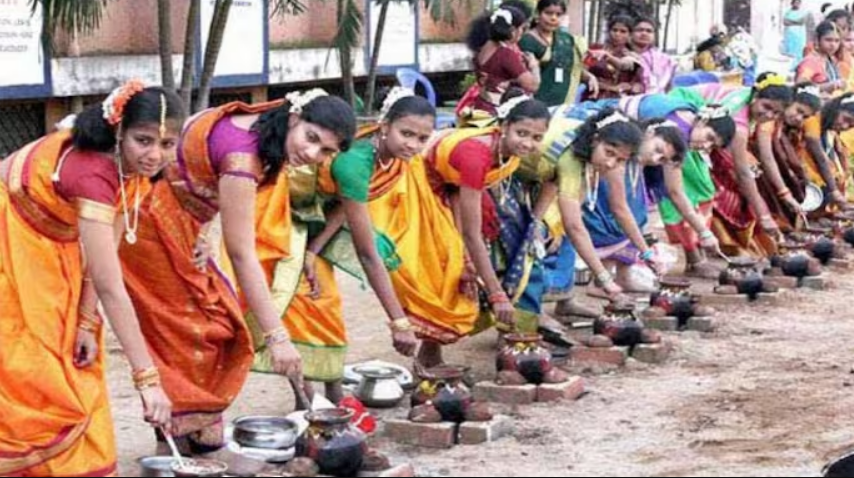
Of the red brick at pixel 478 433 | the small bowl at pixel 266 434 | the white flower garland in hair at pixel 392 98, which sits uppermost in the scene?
the white flower garland in hair at pixel 392 98

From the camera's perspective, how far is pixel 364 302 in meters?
8.32

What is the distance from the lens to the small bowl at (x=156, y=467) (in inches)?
159

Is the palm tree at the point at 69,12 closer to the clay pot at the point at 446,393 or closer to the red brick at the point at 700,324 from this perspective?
the red brick at the point at 700,324

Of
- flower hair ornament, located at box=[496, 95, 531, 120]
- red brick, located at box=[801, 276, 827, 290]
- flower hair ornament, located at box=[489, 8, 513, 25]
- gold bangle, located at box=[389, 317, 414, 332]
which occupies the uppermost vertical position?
flower hair ornament, located at box=[489, 8, 513, 25]

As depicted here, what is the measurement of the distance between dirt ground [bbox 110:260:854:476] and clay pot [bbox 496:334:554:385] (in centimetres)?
15

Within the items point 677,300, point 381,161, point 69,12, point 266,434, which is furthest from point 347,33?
point 266,434

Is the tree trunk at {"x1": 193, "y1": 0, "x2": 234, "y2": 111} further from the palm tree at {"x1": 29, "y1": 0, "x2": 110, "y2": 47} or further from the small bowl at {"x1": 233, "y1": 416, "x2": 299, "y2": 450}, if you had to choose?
the small bowl at {"x1": 233, "y1": 416, "x2": 299, "y2": 450}

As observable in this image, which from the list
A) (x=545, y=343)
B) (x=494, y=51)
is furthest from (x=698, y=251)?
(x=545, y=343)

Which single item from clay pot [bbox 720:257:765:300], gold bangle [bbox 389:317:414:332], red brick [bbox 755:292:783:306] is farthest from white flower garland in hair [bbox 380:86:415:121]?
red brick [bbox 755:292:783:306]

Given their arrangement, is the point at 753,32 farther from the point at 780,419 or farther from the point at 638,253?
the point at 780,419

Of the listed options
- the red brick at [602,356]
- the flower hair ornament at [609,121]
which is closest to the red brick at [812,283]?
the red brick at [602,356]

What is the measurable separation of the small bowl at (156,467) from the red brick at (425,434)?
1.32 metres

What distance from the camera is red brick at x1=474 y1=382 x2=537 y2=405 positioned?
19.8 ft

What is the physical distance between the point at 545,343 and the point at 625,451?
6.14 feet
